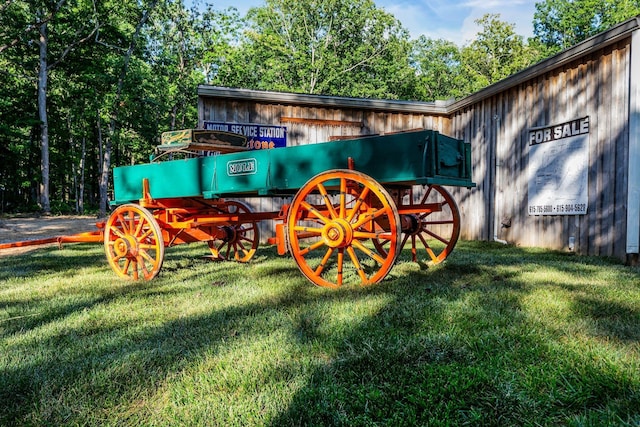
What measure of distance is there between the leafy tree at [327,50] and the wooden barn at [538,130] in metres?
19.5

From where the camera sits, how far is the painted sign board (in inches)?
337

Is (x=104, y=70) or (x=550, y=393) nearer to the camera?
(x=550, y=393)

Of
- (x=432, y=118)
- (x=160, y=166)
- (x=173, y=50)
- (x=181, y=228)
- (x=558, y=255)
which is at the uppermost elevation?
(x=173, y=50)

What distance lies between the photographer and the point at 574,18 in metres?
29.7

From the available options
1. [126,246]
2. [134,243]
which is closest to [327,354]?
[134,243]

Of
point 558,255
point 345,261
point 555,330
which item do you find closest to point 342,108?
point 345,261

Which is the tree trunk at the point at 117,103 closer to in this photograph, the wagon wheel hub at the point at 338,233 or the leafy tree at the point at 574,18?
the wagon wheel hub at the point at 338,233

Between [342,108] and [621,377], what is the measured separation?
8203 mm

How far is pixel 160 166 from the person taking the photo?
190 inches

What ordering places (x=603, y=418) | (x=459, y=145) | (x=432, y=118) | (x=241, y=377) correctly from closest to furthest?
(x=603, y=418) < (x=241, y=377) < (x=459, y=145) < (x=432, y=118)

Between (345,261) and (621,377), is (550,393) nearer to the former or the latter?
(621,377)

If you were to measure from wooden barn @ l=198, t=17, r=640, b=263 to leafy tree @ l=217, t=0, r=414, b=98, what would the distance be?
19.5 meters

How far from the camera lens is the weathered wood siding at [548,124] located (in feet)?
19.0

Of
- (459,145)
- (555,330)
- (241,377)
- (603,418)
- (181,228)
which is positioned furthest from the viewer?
(181,228)
